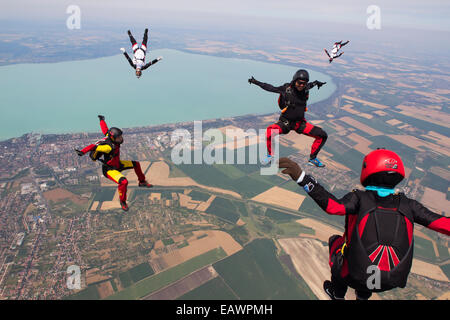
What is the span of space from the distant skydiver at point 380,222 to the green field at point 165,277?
31551 mm

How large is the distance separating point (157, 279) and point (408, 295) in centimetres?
3259

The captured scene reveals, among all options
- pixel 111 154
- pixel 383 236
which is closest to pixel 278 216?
pixel 111 154

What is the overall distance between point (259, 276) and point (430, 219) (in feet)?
104

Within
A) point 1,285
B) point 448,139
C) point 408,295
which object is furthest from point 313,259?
point 448,139

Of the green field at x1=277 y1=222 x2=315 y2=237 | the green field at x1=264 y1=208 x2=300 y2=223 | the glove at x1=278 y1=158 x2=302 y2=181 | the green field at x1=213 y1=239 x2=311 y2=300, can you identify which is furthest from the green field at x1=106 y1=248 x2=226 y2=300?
the glove at x1=278 y1=158 x2=302 y2=181

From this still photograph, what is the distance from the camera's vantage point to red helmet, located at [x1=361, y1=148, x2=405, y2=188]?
12.2ft

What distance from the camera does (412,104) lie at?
108 meters

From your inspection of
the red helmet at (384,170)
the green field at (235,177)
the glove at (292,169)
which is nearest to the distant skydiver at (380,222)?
the red helmet at (384,170)

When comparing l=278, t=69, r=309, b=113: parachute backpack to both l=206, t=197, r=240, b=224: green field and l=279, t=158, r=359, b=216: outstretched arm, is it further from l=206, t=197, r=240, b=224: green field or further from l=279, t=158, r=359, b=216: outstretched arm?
l=206, t=197, r=240, b=224: green field

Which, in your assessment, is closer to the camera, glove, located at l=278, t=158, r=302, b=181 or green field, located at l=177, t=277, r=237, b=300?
glove, located at l=278, t=158, r=302, b=181

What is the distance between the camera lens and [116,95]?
9788cm

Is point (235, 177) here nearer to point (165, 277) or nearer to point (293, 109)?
point (165, 277)

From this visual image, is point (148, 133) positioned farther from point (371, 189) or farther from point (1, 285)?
point (371, 189)

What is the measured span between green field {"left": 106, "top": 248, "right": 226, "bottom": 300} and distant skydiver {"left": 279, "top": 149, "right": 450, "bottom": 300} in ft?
104
